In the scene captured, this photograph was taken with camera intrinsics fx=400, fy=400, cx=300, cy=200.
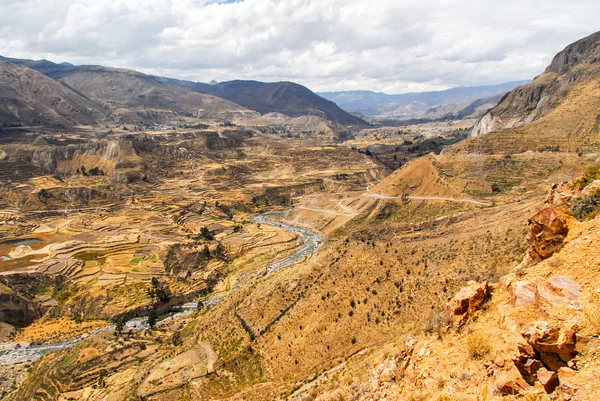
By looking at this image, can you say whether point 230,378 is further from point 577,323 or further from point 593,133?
point 593,133

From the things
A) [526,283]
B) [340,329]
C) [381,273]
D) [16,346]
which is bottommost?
[16,346]

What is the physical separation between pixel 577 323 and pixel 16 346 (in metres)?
58.9

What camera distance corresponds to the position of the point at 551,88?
374 ft

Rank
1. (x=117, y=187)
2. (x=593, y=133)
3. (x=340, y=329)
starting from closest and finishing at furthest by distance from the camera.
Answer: (x=340, y=329), (x=593, y=133), (x=117, y=187)

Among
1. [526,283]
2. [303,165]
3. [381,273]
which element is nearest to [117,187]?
[303,165]

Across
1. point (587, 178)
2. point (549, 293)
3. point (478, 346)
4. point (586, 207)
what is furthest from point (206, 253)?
point (549, 293)

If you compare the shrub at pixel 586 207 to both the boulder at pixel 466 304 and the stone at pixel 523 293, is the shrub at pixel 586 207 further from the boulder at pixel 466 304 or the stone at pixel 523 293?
the boulder at pixel 466 304

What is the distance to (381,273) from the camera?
35.7 meters

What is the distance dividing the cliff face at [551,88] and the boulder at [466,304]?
10226cm

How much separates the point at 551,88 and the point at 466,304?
405 feet

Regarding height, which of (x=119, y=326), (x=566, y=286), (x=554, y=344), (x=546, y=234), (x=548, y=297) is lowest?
(x=119, y=326)

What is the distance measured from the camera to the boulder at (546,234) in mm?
16984

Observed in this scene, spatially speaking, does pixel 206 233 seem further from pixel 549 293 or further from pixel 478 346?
pixel 549 293

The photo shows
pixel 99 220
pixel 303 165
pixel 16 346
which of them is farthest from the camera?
pixel 303 165
